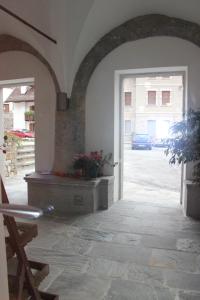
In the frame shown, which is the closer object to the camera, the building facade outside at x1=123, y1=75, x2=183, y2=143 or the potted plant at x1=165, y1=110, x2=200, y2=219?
the potted plant at x1=165, y1=110, x2=200, y2=219

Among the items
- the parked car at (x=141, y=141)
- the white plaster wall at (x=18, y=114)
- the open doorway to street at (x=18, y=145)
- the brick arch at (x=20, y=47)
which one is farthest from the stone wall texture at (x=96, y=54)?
the white plaster wall at (x=18, y=114)

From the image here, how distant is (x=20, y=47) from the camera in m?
4.99

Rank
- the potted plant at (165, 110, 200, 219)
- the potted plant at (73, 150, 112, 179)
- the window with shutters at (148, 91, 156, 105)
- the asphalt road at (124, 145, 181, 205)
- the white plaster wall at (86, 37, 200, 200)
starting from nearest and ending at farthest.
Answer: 1. the potted plant at (165, 110, 200, 219)
2. the white plaster wall at (86, 37, 200, 200)
3. the potted plant at (73, 150, 112, 179)
4. the asphalt road at (124, 145, 181, 205)
5. the window with shutters at (148, 91, 156, 105)

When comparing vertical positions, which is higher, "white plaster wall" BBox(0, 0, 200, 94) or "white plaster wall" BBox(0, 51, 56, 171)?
"white plaster wall" BBox(0, 0, 200, 94)

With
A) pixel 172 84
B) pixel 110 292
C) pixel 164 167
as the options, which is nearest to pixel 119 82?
pixel 110 292

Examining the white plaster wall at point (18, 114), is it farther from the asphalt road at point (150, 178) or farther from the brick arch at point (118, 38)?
the brick arch at point (118, 38)

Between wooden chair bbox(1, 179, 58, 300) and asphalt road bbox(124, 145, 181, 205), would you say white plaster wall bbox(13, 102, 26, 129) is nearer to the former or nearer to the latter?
asphalt road bbox(124, 145, 181, 205)

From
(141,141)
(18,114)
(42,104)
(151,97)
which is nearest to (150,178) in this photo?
(141,141)

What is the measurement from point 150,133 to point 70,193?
4914mm

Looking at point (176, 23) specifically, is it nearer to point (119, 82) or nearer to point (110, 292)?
point (119, 82)

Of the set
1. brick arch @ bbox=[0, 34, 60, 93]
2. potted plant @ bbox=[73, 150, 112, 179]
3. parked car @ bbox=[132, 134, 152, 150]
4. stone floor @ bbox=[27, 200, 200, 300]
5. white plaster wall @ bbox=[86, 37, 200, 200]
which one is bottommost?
stone floor @ bbox=[27, 200, 200, 300]

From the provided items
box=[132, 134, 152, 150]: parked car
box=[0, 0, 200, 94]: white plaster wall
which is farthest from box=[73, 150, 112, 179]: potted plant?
box=[132, 134, 152, 150]: parked car

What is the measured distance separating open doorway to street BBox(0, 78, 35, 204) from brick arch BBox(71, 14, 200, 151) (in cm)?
117

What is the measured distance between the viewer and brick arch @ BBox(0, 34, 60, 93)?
181 inches
